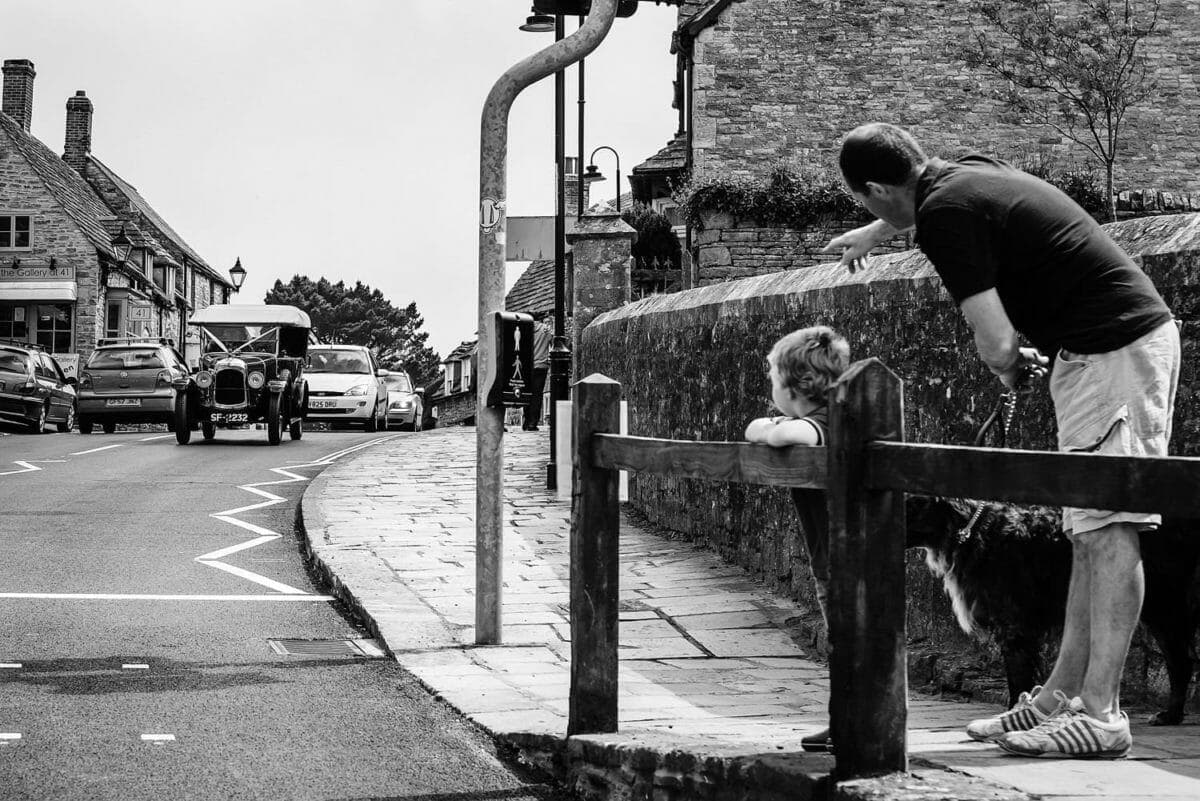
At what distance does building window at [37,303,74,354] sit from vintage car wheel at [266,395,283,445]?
97.2 ft

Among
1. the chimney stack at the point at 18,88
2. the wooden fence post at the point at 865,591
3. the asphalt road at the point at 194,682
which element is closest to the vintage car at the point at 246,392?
the asphalt road at the point at 194,682

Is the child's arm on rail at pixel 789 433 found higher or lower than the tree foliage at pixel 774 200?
lower

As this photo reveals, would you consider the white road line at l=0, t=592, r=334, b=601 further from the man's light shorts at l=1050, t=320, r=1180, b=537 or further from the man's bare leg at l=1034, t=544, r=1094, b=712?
the man's light shorts at l=1050, t=320, r=1180, b=537

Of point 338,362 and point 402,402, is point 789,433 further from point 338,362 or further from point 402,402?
point 402,402

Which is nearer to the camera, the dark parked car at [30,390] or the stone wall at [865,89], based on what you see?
the stone wall at [865,89]

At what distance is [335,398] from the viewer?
1112 inches

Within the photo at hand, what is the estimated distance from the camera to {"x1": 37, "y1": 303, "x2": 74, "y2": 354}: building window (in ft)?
159

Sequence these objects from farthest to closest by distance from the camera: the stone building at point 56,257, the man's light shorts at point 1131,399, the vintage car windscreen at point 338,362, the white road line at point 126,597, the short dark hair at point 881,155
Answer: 1. the stone building at point 56,257
2. the vintage car windscreen at point 338,362
3. the white road line at point 126,597
4. the short dark hair at point 881,155
5. the man's light shorts at point 1131,399

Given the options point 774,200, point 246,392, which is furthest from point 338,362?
point 774,200

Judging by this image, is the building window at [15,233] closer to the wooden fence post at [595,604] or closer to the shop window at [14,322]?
the shop window at [14,322]

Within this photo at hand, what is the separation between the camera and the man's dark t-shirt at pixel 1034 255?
3787 mm

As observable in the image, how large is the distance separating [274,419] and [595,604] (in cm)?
1759

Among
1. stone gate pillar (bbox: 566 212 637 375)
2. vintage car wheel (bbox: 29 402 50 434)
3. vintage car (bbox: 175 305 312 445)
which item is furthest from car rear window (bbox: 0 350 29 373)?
stone gate pillar (bbox: 566 212 637 375)

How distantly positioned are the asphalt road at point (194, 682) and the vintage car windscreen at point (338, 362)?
16.0 meters
